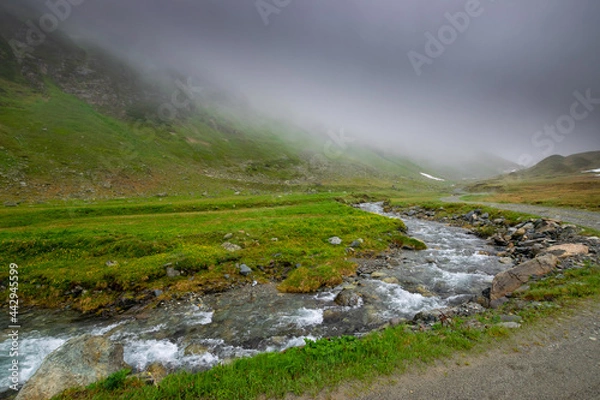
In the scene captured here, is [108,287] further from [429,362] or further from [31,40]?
[31,40]

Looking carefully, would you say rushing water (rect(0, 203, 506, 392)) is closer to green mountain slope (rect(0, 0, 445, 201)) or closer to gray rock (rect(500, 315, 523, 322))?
gray rock (rect(500, 315, 523, 322))

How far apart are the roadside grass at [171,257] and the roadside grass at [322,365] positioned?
9.13 meters

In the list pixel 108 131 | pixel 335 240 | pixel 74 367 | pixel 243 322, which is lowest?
pixel 243 322

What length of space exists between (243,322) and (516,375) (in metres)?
12.2

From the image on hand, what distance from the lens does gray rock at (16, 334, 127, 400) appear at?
26.1ft

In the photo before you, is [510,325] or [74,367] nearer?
[74,367]

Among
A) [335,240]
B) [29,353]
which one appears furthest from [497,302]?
[29,353]

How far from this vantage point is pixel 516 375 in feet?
25.4

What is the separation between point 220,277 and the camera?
19484 millimetres

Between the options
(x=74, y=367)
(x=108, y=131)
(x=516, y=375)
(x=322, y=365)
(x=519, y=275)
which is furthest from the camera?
(x=108, y=131)

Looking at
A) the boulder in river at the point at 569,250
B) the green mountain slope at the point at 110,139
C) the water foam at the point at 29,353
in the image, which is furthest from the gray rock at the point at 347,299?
the green mountain slope at the point at 110,139

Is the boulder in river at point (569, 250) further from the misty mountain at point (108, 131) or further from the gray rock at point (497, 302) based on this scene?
the misty mountain at point (108, 131)

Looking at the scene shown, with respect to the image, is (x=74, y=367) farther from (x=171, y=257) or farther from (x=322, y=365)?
(x=171, y=257)

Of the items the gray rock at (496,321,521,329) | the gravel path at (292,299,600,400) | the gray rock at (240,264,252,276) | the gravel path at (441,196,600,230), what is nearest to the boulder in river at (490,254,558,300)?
the gray rock at (496,321,521,329)
